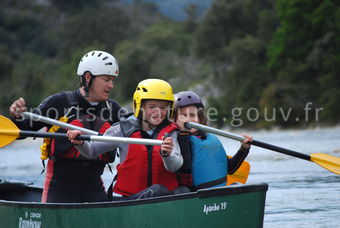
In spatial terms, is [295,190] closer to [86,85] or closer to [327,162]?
[327,162]

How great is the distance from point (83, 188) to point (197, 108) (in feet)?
3.75

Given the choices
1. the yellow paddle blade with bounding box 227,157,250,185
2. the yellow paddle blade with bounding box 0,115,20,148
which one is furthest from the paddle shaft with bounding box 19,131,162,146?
the yellow paddle blade with bounding box 227,157,250,185

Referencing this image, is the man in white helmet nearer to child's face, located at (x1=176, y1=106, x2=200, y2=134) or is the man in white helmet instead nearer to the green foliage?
child's face, located at (x1=176, y1=106, x2=200, y2=134)

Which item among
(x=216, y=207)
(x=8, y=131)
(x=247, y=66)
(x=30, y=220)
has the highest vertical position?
(x=247, y=66)

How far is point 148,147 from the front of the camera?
5305 millimetres

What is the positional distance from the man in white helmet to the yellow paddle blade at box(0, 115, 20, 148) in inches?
4.4

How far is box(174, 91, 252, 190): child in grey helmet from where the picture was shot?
5441 millimetres

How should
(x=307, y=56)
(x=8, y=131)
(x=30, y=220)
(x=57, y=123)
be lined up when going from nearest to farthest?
(x=57, y=123), (x=30, y=220), (x=8, y=131), (x=307, y=56)

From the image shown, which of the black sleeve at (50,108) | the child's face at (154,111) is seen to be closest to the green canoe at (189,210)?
the child's face at (154,111)

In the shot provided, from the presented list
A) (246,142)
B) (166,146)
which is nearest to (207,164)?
(246,142)

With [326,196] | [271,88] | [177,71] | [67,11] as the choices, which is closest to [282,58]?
[271,88]

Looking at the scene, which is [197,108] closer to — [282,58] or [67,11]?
[282,58]

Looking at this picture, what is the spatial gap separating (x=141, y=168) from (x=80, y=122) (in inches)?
34.1

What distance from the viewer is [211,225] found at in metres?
5.12
